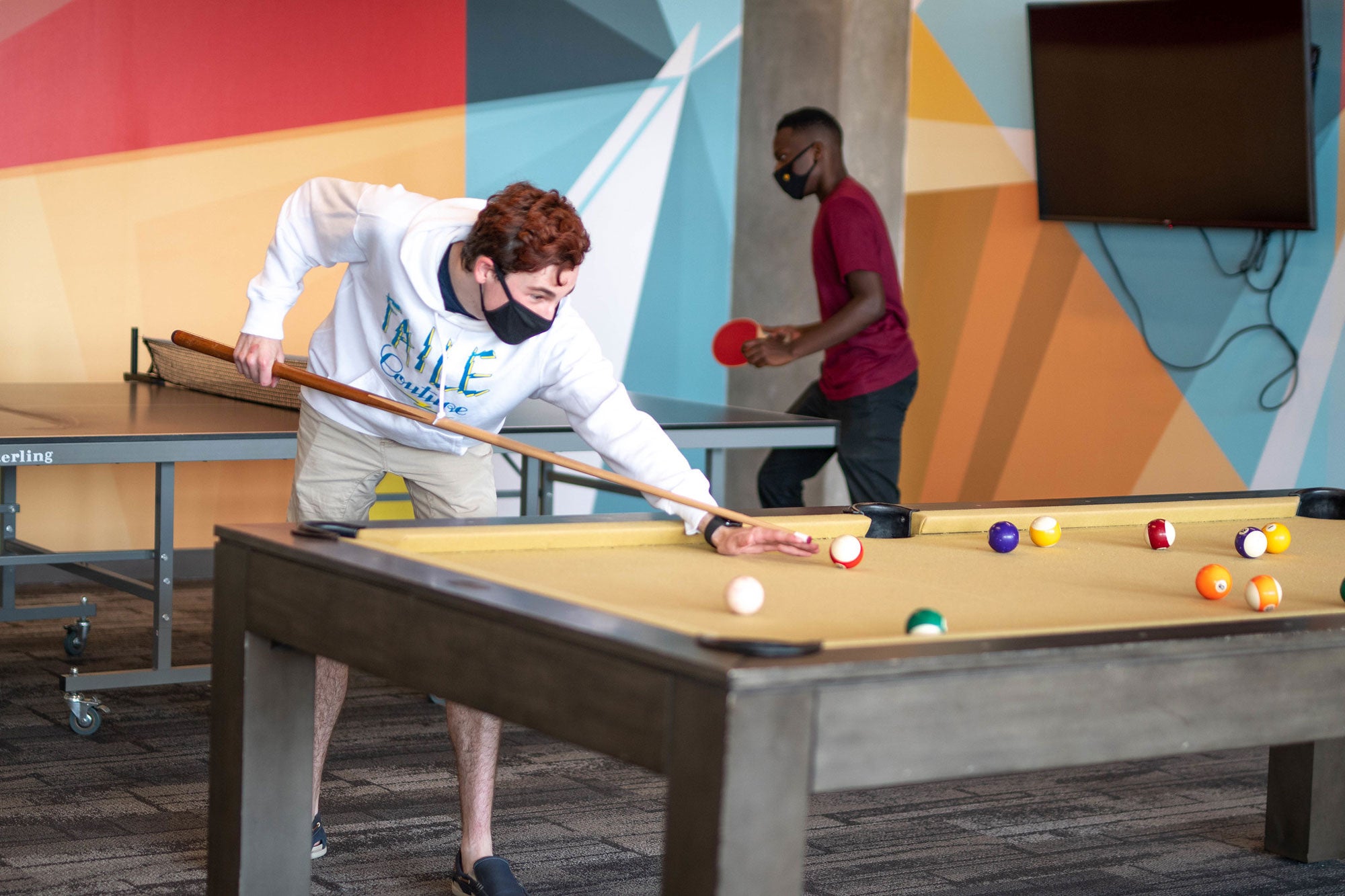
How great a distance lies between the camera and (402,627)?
67.8 inches

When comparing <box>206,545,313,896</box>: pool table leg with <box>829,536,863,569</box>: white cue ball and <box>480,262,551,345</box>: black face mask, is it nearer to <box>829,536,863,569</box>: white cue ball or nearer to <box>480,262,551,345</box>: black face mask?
<box>480,262,551,345</box>: black face mask

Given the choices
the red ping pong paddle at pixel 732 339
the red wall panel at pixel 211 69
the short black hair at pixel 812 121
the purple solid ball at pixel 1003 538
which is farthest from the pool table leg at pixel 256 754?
the red wall panel at pixel 211 69

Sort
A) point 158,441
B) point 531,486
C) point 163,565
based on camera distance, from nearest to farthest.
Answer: point 158,441 < point 163,565 < point 531,486

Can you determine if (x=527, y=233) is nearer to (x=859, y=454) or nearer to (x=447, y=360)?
(x=447, y=360)

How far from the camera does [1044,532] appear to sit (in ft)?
7.62

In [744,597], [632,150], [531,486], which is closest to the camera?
[744,597]

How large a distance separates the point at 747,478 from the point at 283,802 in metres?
4.19

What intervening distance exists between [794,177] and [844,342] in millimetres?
515

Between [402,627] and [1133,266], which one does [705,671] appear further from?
[1133,266]

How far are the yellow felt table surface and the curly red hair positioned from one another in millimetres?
444

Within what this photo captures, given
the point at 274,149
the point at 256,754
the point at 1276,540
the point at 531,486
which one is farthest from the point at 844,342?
the point at 256,754

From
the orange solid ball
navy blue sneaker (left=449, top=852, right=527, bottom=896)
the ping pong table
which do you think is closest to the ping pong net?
the ping pong table

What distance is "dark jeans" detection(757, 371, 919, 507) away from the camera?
438 centimetres

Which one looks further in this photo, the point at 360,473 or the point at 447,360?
the point at 360,473
